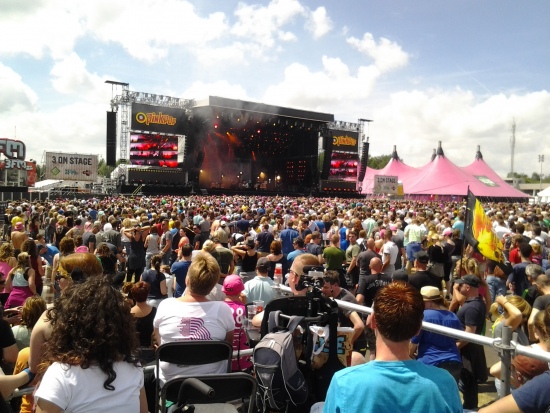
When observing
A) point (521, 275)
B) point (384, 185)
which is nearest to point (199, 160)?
point (384, 185)

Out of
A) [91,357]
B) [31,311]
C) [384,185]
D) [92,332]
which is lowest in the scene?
[31,311]

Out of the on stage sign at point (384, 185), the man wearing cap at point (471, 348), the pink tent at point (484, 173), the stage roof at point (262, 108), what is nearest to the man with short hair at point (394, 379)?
the man wearing cap at point (471, 348)

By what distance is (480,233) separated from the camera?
18.0 ft

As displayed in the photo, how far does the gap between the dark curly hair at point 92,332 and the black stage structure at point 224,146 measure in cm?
3666

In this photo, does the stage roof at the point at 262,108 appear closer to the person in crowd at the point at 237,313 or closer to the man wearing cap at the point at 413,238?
the man wearing cap at the point at 413,238

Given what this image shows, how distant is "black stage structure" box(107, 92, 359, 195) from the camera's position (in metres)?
38.2

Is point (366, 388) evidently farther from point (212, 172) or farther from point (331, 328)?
point (212, 172)

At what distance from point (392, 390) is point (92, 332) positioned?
136 centimetres

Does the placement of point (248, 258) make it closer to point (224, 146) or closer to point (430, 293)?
point (430, 293)

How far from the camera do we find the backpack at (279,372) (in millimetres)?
2521

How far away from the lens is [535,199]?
43406 millimetres

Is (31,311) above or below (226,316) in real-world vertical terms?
below

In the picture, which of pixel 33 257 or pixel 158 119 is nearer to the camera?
pixel 33 257

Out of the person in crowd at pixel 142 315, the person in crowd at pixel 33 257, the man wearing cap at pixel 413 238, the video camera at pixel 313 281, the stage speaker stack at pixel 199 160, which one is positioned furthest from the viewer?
the stage speaker stack at pixel 199 160
